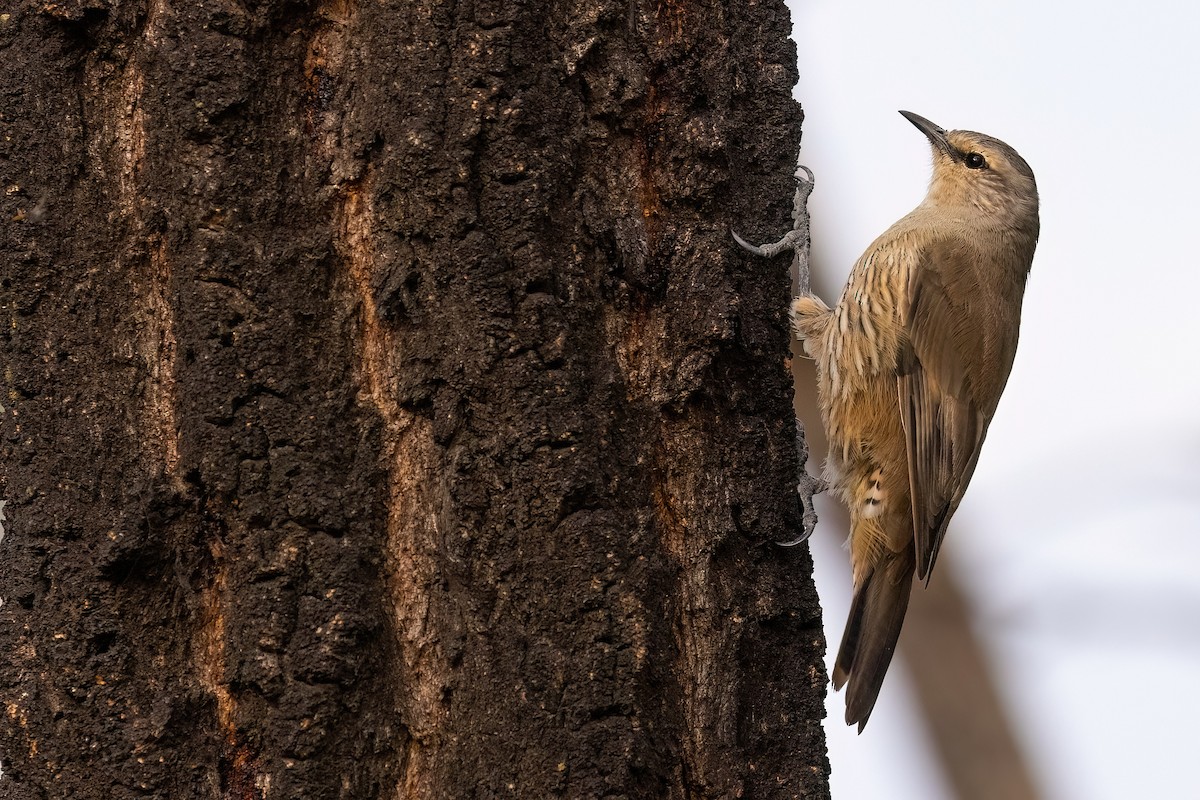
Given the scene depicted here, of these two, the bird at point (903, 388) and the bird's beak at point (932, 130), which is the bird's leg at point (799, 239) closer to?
the bird at point (903, 388)

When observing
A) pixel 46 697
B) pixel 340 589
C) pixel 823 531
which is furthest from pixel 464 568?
pixel 823 531

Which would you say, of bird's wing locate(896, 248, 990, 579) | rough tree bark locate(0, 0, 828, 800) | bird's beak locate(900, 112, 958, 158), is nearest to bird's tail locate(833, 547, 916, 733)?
bird's wing locate(896, 248, 990, 579)

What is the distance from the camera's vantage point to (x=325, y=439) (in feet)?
6.31

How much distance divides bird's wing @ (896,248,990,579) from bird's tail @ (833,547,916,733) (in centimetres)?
11

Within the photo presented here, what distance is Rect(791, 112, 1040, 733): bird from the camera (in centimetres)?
342

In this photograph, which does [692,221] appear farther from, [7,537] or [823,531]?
[823,531]

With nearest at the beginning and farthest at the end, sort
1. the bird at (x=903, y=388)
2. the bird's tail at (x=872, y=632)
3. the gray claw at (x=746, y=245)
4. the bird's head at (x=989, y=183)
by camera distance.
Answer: the gray claw at (x=746, y=245) < the bird's tail at (x=872, y=632) < the bird at (x=903, y=388) < the bird's head at (x=989, y=183)

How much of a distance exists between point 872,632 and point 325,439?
1.87 m

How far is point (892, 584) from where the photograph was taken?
3.41 m

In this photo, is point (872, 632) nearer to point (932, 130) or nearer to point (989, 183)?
point (989, 183)

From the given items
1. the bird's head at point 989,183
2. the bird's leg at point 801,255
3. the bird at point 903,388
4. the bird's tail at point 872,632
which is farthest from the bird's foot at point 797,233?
the bird's tail at point 872,632

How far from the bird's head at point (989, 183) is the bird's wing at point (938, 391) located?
0.52 meters

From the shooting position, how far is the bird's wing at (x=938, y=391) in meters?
3.51

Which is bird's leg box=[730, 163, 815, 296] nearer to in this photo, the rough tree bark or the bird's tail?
the rough tree bark
